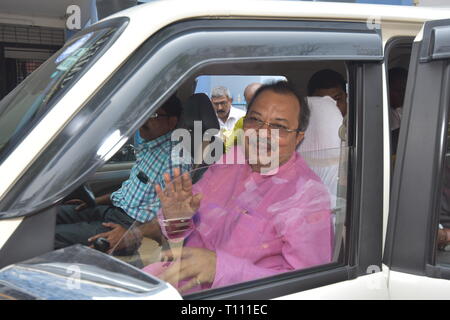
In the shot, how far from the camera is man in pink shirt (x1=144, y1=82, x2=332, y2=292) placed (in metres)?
1.45

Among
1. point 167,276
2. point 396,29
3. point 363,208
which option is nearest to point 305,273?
point 363,208

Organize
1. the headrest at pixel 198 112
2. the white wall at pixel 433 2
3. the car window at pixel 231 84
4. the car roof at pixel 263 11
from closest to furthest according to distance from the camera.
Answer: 1. the car roof at pixel 263 11
2. the car window at pixel 231 84
3. the headrest at pixel 198 112
4. the white wall at pixel 433 2

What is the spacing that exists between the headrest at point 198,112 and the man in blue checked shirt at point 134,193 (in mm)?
66

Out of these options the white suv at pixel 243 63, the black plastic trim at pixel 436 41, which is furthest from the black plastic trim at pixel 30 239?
the black plastic trim at pixel 436 41

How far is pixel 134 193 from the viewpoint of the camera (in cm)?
259

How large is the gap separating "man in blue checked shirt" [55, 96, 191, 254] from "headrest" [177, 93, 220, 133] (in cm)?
7

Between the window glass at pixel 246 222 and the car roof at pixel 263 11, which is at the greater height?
the car roof at pixel 263 11

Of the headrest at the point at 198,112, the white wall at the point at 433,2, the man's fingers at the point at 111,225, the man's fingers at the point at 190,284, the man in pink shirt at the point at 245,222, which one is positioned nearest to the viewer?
the man's fingers at the point at 190,284

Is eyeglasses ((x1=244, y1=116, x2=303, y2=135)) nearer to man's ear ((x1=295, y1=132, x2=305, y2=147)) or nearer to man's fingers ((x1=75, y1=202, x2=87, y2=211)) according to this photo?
man's ear ((x1=295, y1=132, x2=305, y2=147))

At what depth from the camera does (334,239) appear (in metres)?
1.51

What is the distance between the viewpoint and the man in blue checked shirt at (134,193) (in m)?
2.41

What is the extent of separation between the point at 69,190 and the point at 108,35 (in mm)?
470

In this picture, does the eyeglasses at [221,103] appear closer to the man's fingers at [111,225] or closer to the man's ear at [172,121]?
the man's ear at [172,121]

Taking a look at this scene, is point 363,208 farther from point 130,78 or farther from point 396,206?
point 130,78
